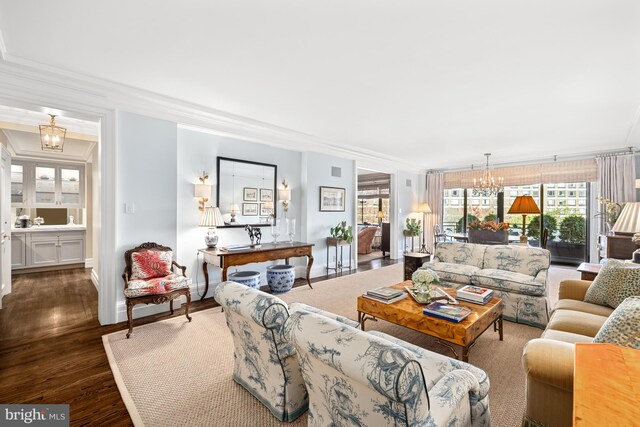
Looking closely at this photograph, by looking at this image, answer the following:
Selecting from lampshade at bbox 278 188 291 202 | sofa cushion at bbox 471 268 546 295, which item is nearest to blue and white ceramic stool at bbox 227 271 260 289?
lampshade at bbox 278 188 291 202

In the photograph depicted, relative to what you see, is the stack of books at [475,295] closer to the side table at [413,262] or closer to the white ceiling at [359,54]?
the side table at [413,262]

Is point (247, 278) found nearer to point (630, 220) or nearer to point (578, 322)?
point (578, 322)

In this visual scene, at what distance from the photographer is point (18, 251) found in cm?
556

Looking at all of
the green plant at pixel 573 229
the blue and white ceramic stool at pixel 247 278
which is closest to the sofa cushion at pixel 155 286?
the blue and white ceramic stool at pixel 247 278

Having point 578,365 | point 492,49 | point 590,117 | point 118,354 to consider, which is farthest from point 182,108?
point 590,117

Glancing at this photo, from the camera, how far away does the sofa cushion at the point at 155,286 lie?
3.01 m

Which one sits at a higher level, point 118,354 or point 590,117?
point 590,117

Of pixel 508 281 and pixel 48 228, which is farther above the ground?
pixel 48 228

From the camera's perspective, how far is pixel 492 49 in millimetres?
2430

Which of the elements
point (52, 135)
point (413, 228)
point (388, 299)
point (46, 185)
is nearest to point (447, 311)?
point (388, 299)

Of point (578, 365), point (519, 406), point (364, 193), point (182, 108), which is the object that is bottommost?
point (519, 406)

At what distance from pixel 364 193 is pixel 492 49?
26.7 ft

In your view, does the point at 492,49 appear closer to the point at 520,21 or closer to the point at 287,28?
the point at 520,21

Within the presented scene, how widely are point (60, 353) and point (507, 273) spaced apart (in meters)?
4.90
